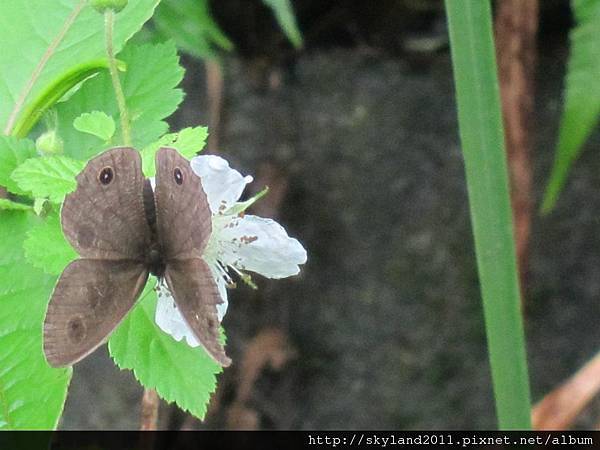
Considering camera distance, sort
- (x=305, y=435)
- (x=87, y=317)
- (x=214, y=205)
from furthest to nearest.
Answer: (x=305, y=435) < (x=214, y=205) < (x=87, y=317)

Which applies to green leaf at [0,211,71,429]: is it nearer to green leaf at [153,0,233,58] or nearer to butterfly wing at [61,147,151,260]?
butterfly wing at [61,147,151,260]

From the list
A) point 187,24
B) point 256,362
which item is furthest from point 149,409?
point 256,362

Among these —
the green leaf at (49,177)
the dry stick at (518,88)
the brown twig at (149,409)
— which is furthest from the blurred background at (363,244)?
the green leaf at (49,177)

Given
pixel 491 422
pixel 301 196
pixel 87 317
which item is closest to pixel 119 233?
pixel 87 317

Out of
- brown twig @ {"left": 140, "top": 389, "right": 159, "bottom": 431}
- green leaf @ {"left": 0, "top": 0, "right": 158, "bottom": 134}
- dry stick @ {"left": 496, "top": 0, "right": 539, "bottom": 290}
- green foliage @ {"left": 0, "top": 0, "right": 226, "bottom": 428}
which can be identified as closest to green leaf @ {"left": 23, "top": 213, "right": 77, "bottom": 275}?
green foliage @ {"left": 0, "top": 0, "right": 226, "bottom": 428}

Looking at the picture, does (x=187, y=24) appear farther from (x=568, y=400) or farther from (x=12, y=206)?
(x=568, y=400)

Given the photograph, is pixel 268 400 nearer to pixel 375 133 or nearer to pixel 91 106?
pixel 375 133
